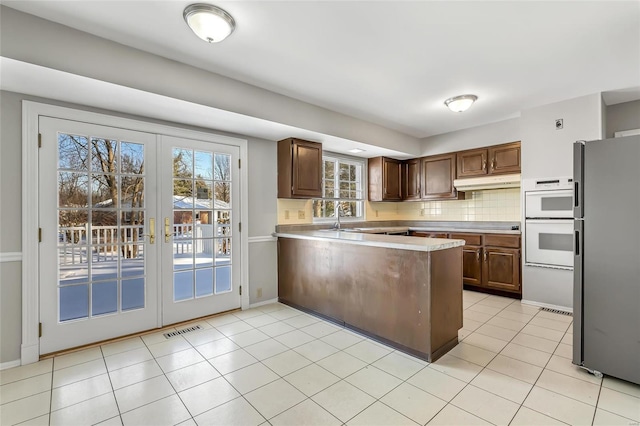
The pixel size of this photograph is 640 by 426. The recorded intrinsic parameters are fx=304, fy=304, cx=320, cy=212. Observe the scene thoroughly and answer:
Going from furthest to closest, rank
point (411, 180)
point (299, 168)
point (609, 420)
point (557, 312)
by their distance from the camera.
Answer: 1. point (411, 180)
2. point (299, 168)
3. point (557, 312)
4. point (609, 420)

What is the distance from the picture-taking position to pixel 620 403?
1.91 meters

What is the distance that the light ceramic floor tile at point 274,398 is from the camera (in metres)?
1.89

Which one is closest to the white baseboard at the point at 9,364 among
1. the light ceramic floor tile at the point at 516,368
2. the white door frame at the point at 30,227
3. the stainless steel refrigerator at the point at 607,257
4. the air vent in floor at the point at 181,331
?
the white door frame at the point at 30,227

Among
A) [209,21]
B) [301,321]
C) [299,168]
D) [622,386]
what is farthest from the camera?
[299,168]

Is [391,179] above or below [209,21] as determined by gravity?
below

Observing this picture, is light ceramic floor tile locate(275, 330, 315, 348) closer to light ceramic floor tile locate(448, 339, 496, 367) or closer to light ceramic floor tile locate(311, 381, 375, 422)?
light ceramic floor tile locate(311, 381, 375, 422)

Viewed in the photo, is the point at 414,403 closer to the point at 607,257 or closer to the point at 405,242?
the point at 405,242

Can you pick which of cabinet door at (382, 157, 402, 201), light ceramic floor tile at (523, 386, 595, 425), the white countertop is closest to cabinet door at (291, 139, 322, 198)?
the white countertop

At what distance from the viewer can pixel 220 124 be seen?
3.34m

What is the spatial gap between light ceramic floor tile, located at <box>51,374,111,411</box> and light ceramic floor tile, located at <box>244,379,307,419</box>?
1047mm

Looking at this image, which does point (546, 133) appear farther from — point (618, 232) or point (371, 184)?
point (371, 184)

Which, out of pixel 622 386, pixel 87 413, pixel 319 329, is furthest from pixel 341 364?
pixel 622 386

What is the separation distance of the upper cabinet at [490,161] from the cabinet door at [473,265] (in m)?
1.15

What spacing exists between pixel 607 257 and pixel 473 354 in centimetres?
123
